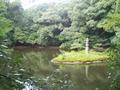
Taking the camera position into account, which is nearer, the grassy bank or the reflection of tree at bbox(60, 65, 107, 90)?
the reflection of tree at bbox(60, 65, 107, 90)

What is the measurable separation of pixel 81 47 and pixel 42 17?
35.0ft

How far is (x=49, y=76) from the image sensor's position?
53.0 feet

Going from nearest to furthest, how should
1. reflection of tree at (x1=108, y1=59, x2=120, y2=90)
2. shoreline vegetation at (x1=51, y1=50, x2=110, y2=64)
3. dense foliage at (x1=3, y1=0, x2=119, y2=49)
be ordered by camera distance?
reflection of tree at (x1=108, y1=59, x2=120, y2=90) → shoreline vegetation at (x1=51, y1=50, x2=110, y2=64) → dense foliage at (x1=3, y1=0, x2=119, y2=49)

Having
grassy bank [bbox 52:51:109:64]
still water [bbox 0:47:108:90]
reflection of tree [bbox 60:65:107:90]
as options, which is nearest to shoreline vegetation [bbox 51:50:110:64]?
grassy bank [bbox 52:51:109:64]

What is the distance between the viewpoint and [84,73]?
18156 mm

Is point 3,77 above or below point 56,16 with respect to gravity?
above

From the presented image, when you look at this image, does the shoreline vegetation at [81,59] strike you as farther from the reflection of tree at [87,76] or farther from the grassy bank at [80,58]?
the reflection of tree at [87,76]

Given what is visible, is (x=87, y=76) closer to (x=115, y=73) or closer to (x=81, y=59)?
(x=81, y=59)

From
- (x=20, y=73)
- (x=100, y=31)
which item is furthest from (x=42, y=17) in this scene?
(x=20, y=73)

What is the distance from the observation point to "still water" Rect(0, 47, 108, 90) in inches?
96.9

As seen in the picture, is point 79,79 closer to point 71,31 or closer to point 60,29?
point 71,31

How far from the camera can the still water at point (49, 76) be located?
246 centimetres

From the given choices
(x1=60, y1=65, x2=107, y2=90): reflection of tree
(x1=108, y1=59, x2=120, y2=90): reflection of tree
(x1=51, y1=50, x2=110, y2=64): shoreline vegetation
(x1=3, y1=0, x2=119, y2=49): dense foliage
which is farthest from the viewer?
(x1=3, y1=0, x2=119, y2=49): dense foliage

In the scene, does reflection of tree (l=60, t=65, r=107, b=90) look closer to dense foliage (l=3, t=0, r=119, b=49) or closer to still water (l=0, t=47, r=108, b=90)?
still water (l=0, t=47, r=108, b=90)
